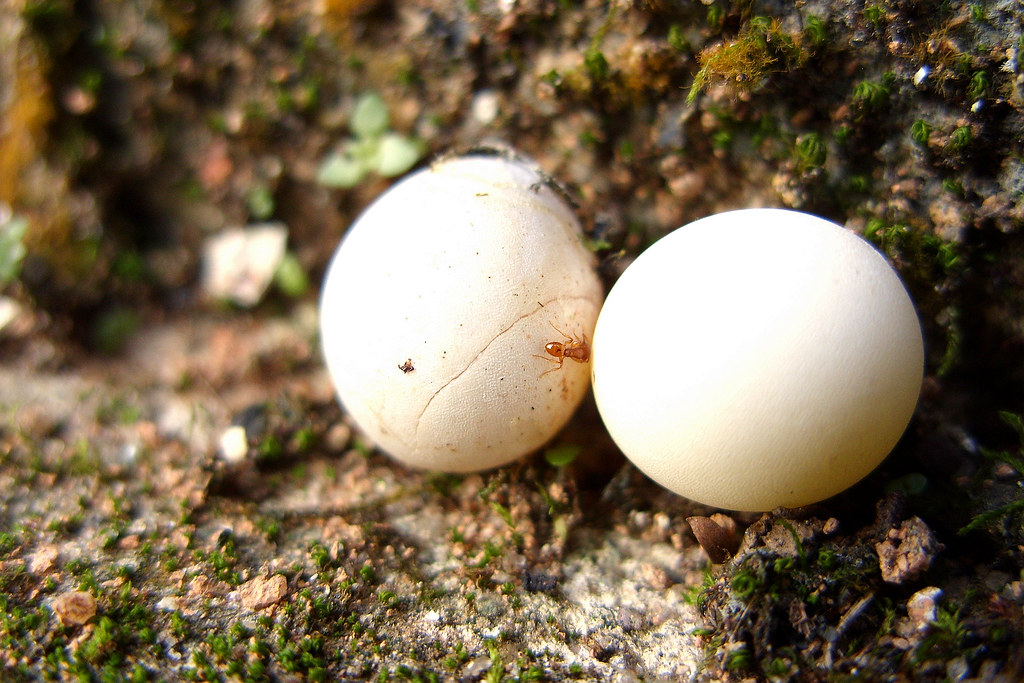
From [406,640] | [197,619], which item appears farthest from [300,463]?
[406,640]

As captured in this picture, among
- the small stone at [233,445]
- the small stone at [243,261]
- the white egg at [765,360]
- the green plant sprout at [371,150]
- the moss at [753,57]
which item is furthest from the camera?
the small stone at [243,261]

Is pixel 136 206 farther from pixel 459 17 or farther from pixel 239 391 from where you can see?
pixel 459 17

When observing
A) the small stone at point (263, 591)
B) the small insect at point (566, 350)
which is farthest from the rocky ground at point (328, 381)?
the small insect at point (566, 350)

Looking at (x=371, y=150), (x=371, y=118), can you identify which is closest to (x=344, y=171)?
(x=371, y=150)

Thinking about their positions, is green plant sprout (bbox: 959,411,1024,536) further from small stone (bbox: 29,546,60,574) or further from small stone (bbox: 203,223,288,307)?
small stone (bbox: 203,223,288,307)

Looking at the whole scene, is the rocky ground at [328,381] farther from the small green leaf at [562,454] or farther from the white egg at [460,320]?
the white egg at [460,320]
